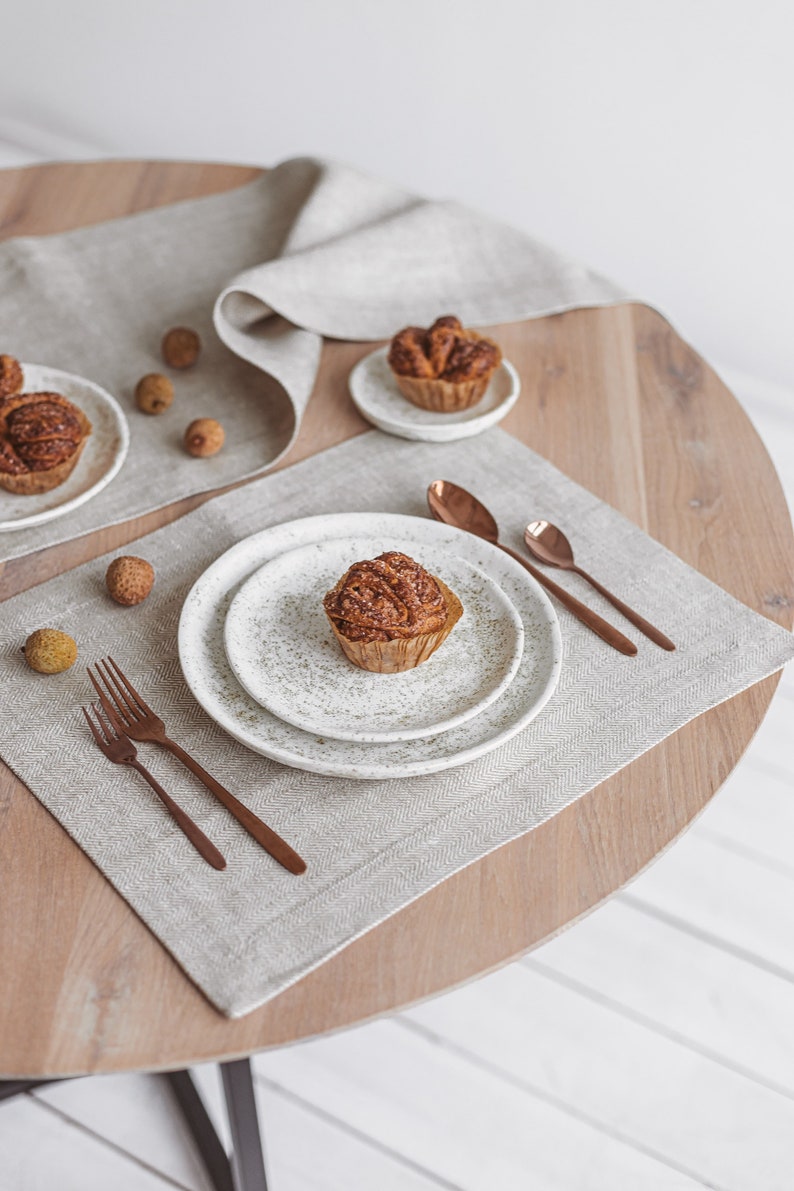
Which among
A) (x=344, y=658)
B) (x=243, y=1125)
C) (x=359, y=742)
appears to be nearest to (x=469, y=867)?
(x=359, y=742)

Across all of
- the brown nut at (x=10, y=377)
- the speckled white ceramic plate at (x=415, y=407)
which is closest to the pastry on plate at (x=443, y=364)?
the speckled white ceramic plate at (x=415, y=407)

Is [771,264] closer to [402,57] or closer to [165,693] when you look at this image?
[402,57]

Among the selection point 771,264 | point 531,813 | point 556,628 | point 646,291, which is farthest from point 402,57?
point 531,813

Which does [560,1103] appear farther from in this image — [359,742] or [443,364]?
[443,364]

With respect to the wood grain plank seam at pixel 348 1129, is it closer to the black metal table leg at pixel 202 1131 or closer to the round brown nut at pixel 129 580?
the black metal table leg at pixel 202 1131

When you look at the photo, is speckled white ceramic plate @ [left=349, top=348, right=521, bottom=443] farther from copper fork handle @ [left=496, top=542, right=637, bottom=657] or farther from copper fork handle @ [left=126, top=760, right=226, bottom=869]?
copper fork handle @ [left=126, top=760, right=226, bottom=869]
